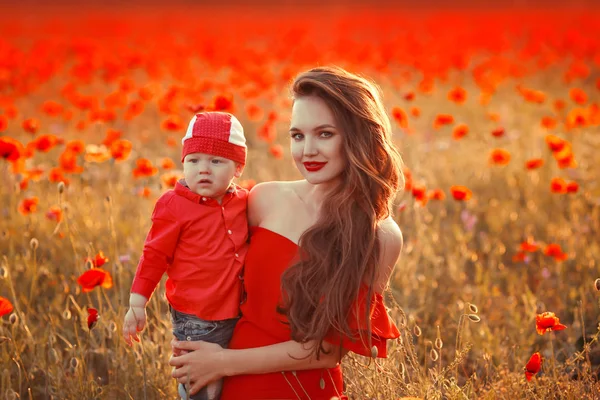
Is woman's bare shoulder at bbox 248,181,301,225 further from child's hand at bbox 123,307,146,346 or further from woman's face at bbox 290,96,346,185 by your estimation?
child's hand at bbox 123,307,146,346

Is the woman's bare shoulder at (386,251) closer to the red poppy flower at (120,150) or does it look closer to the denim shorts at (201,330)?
the denim shorts at (201,330)

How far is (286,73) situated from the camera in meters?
7.15

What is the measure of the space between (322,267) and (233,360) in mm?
404

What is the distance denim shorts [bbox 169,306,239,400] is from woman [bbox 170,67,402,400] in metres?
0.03

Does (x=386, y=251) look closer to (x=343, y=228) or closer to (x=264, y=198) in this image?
(x=343, y=228)

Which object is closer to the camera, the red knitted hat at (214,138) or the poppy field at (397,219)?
the red knitted hat at (214,138)

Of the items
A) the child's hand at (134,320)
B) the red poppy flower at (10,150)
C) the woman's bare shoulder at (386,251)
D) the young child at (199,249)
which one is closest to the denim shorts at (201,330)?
the young child at (199,249)

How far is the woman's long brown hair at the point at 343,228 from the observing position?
2.35 metres

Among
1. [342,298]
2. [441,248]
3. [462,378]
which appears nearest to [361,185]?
[342,298]

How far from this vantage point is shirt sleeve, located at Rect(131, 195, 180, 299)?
2381mm

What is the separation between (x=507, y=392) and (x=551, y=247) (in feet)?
3.30

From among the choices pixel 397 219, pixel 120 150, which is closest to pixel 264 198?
pixel 120 150

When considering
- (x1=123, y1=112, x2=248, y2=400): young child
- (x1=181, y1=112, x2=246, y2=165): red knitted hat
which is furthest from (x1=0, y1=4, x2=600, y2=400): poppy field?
(x1=181, y1=112, x2=246, y2=165): red knitted hat

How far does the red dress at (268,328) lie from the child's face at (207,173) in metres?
0.23
